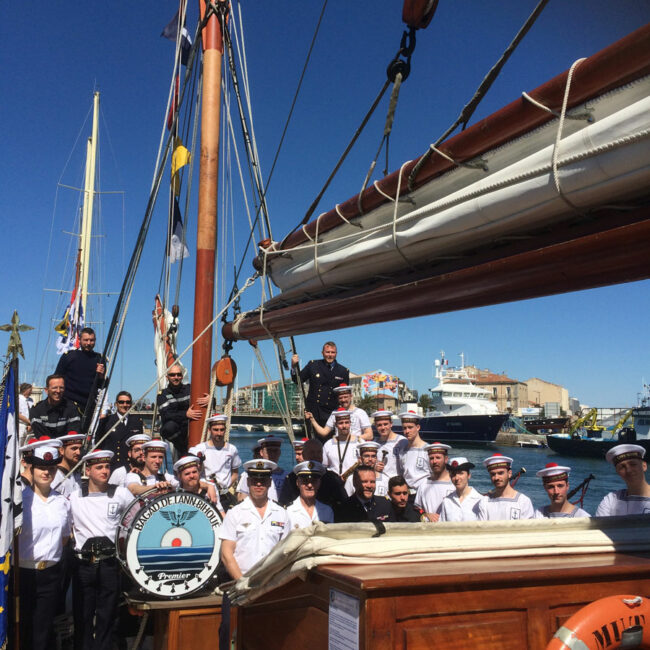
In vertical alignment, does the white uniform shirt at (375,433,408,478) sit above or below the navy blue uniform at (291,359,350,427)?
below

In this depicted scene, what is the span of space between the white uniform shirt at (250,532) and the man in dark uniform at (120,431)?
2.55 m

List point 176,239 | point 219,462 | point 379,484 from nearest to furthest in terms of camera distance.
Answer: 1. point 379,484
2. point 219,462
3. point 176,239

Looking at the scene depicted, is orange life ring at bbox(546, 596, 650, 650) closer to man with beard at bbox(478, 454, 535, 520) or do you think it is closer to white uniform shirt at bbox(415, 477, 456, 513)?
man with beard at bbox(478, 454, 535, 520)

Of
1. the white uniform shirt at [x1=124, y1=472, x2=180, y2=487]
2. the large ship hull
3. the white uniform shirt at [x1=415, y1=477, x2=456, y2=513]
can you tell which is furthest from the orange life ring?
the large ship hull

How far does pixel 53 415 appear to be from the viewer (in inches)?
247

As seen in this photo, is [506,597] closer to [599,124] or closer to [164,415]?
[599,124]

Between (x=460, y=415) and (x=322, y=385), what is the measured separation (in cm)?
5535

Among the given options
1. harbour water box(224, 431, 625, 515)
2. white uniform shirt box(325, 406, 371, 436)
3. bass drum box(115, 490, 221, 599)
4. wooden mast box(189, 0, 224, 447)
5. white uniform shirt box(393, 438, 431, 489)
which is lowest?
harbour water box(224, 431, 625, 515)

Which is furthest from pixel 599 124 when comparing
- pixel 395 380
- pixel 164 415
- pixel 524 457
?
pixel 395 380

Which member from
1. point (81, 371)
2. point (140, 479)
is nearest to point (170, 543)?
point (140, 479)

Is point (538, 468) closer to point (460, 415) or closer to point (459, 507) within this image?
point (460, 415)

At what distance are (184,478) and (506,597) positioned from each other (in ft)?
10.4

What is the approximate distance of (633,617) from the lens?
6.01 ft

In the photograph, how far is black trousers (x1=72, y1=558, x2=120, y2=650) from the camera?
14.8ft
